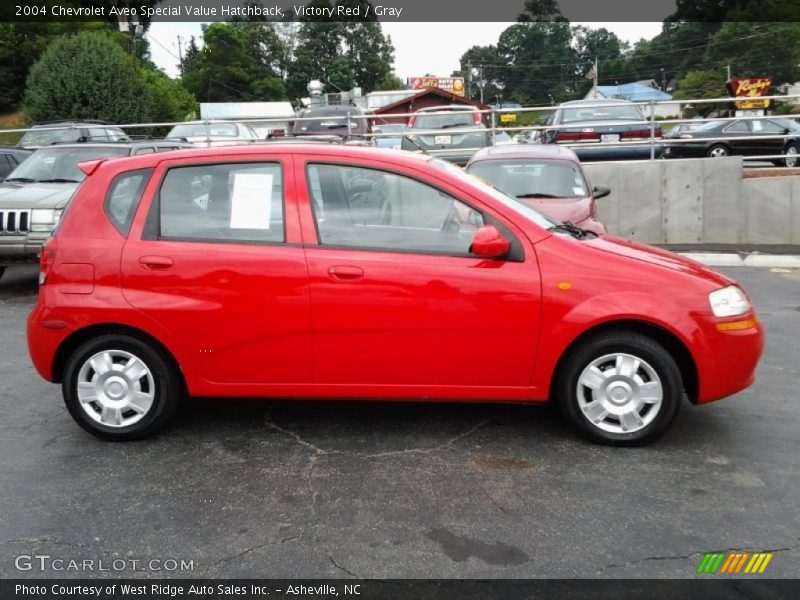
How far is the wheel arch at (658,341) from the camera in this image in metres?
4.51

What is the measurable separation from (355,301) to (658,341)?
1.75 meters

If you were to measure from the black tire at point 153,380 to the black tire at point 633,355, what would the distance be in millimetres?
2289

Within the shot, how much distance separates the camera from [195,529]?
3727 mm

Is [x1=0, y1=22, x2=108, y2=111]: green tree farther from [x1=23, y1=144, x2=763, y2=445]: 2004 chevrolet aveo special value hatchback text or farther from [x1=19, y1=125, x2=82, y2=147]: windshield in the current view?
[x1=23, y1=144, x2=763, y2=445]: 2004 chevrolet aveo special value hatchback text

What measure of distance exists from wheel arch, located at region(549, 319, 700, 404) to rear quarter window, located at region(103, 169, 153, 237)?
8.74ft

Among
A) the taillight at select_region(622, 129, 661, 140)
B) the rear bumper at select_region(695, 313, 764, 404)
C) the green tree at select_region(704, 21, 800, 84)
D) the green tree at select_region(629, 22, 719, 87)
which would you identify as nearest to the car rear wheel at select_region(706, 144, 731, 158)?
the taillight at select_region(622, 129, 661, 140)

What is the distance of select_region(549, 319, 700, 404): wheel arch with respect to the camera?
4.51 meters

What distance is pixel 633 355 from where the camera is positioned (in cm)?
449

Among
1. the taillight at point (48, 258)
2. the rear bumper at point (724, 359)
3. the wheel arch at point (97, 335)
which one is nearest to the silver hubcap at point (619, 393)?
the rear bumper at point (724, 359)

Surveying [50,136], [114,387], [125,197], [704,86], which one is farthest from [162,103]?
[704,86]

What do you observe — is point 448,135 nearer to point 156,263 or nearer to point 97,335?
point 156,263

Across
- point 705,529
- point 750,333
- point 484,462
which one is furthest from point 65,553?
point 750,333

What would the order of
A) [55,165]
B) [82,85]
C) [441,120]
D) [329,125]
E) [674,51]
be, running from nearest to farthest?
[55,165], [441,120], [329,125], [82,85], [674,51]
